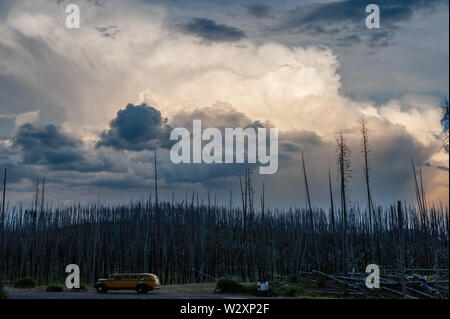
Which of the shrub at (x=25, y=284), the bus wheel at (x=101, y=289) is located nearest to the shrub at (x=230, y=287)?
the bus wheel at (x=101, y=289)

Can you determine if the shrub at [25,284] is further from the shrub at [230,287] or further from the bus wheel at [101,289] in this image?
the shrub at [230,287]

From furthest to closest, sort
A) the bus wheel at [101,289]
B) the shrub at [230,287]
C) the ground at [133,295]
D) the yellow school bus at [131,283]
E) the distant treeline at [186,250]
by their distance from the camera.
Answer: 1. the distant treeline at [186,250]
2. the bus wheel at [101,289]
3. the yellow school bus at [131,283]
4. the shrub at [230,287]
5. the ground at [133,295]

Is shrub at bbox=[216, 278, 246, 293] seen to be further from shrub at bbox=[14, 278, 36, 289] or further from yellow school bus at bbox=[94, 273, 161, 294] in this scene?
shrub at bbox=[14, 278, 36, 289]

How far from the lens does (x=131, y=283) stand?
26797mm

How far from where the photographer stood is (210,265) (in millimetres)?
48094

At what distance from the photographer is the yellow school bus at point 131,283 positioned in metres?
26.5

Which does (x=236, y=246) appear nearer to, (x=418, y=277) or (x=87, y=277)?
(x=87, y=277)

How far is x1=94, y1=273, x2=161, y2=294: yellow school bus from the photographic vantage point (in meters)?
26.5

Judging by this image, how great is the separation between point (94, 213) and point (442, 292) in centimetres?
4058

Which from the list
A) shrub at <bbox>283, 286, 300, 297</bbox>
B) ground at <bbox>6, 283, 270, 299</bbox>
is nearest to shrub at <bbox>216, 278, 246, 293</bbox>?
ground at <bbox>6, 283, 270, 299</bbox>

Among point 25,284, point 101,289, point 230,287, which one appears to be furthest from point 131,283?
point 25,284

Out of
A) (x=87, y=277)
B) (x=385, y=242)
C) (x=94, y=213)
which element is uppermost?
(x=94, y=213)

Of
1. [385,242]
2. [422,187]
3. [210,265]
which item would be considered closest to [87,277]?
[210,265]
